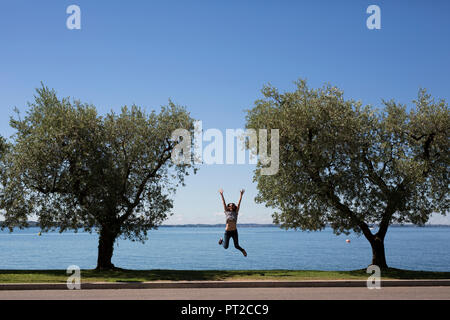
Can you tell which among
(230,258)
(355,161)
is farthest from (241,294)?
(230,258)

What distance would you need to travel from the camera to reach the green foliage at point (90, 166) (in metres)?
21.7

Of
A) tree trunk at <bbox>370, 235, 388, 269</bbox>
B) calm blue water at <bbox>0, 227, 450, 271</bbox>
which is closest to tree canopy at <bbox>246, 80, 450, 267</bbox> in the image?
tree trunk at <bbox>370, 235, 388, 269</bbox>

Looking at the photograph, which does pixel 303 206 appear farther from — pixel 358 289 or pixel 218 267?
pixel 218 267

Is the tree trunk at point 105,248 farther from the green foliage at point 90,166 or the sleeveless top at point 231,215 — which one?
the sleeveless top at point 231,215

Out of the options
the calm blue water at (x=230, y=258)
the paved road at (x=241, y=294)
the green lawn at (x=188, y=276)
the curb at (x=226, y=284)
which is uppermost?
the paved road at (x=241, y=294)

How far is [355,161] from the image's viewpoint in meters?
22.2

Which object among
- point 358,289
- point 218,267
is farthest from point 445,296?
point 218,267

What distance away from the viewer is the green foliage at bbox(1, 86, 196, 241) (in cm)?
2173

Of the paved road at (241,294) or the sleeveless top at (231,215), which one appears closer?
the paved road at (241,294)

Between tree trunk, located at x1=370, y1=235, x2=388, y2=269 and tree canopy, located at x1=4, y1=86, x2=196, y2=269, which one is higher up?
tree canopy, located at x1=4, y1=86, x2=196, y2=269

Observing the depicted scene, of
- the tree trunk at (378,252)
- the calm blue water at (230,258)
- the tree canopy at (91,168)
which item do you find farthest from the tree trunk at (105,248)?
the tree trunk at (378,252)

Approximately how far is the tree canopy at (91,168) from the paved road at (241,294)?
797cm

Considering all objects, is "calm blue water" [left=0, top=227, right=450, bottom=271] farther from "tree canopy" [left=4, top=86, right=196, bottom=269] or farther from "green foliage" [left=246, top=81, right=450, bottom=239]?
"green foliage" [left=246, top=81, right=450, bottom=239]

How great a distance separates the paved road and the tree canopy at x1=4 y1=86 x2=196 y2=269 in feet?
26.2
